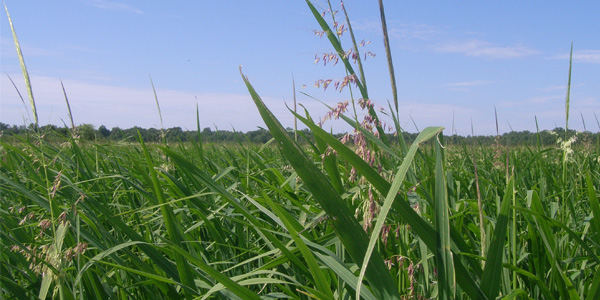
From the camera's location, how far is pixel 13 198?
267cm

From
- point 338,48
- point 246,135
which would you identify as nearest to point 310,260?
point 338,48

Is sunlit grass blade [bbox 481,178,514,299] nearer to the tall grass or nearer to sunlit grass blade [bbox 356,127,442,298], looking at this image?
the tall grass

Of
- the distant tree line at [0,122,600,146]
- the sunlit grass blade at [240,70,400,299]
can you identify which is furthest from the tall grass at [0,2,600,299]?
the distant tree line at [0,122,600,146]

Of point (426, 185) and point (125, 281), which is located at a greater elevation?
point (426, 185)

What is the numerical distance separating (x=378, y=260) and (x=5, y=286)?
Result: 1.11 metres

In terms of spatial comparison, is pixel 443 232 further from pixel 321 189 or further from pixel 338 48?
pixel 338 48

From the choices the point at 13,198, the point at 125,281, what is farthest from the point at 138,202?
the point at 125,281

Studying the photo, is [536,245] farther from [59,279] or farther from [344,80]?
[59,279]

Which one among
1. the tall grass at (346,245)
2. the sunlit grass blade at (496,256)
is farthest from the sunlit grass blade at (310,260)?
the sunlit grass blade at (496,256)

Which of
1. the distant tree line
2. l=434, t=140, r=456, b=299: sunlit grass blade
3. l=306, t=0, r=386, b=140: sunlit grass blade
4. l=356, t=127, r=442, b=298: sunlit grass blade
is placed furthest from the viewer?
the distant tree line

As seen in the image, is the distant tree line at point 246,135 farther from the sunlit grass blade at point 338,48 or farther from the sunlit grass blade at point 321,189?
the sunlit grass blade at point 321,189

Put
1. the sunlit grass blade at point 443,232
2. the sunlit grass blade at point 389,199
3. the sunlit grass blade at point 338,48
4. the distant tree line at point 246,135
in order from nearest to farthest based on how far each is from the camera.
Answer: the sunlit grass blade at point 389,199, the sunlit grass blade at point 443,232, the sunlit grass blade at point 338,48, the distant tree line at point 246,135

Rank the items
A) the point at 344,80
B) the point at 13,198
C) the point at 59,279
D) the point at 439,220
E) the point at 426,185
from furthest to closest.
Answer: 1. the point at 13,198
2. the point at 426,185
3. the point at 344,80
4. the point at 59,279
5. the point at 439,220

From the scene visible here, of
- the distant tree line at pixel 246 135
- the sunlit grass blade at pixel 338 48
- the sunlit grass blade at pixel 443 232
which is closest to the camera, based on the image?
the sunlit grass blade at pixel 443 232
